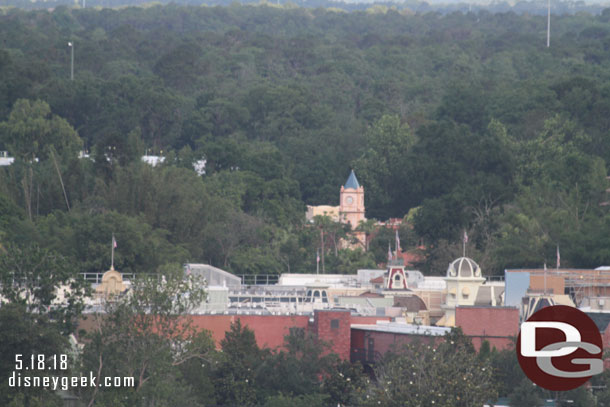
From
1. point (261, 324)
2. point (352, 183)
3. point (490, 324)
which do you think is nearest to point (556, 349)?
point (490, 324)

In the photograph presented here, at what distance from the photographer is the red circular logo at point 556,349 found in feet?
89.1

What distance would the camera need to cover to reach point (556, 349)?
27141 millimetres

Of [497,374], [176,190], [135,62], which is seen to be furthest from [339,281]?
[135,62]

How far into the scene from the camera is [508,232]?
7488cm

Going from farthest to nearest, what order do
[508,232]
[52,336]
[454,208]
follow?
[454,208]
[508,232]
[52,336]

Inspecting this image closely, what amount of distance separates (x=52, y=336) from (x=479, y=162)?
165 feet

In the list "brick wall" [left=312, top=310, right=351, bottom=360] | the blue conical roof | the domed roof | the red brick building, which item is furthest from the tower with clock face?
"brick wall" [left=312, top=310, right=351, bottom=360]

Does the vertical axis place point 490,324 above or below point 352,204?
below

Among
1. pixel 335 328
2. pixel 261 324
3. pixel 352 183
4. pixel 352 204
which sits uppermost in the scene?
pixel 352 183

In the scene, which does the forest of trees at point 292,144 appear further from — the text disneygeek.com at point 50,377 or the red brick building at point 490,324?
the text disneygeek.com at point 50,377

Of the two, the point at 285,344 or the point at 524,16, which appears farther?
the point at 524,16

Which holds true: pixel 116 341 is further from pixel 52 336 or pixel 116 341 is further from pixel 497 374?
pixel 497 374

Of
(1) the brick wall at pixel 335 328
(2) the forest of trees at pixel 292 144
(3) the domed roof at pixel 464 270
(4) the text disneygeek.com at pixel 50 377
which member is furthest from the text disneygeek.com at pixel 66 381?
(2) the forest of trees at pixel 292 144

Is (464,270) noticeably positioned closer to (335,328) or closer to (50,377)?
(335,328)
